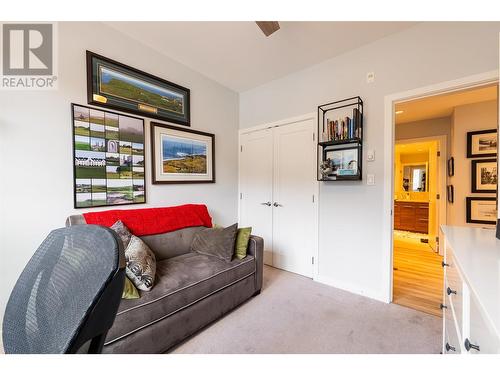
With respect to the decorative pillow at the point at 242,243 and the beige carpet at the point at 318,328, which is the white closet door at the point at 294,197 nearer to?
the beige carpet at the point at 318,328

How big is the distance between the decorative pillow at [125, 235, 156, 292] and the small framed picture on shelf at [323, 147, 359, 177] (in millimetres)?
1943

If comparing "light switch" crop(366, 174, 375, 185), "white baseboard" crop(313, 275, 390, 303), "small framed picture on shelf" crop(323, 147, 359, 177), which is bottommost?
"white baseboard" crop(313, 275, 390, 303)

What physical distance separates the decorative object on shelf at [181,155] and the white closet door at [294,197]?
0.95m

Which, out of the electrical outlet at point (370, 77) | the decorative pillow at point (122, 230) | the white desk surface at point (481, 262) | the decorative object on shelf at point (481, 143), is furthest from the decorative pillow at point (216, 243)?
the decorative object on shelf at point (481, 143)

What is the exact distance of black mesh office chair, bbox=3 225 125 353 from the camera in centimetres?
46

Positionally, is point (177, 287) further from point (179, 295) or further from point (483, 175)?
point (483, 175)

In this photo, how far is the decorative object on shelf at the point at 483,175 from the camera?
3.22 metres

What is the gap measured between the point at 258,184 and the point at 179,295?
1969 mm

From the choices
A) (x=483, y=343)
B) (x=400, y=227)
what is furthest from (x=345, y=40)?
(x=400, y=227)

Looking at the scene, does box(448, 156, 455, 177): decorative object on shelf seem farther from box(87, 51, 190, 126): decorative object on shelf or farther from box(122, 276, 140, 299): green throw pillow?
box(122, 276, 140, 299): green throw pillow

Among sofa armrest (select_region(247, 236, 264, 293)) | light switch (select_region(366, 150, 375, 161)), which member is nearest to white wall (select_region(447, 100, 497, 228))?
light switch (select_region(366, 150, 375, 161))

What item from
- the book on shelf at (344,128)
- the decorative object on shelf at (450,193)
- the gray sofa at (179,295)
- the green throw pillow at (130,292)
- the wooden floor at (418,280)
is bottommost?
the wooden floor at (418,280)

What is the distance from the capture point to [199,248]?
228cm

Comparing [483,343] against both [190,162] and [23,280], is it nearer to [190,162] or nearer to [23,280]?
[23,280]
